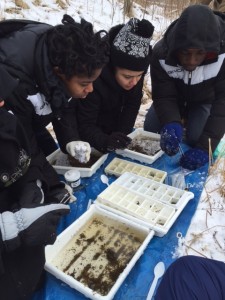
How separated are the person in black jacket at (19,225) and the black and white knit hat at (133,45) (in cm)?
80

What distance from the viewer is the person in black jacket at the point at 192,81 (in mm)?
1676

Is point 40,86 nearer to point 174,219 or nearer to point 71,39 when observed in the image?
point 71,39

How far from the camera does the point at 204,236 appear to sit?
62.0 inches

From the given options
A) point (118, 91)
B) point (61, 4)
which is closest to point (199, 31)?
point (118, 91)

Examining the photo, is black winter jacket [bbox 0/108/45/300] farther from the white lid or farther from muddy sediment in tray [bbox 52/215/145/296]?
the white lid

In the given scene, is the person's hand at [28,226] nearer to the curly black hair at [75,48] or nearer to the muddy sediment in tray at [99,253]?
the muddy sediment in tray at [99,253]

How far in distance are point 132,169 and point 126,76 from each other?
56 cm

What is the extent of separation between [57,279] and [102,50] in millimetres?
976

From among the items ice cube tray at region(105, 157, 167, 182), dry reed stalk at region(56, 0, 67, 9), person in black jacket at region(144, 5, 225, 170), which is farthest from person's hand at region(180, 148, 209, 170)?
dry reed stalk at region(56, 0, 67, 9)

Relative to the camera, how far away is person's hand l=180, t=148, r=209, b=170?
6.24 ft

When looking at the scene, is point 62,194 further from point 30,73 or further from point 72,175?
point 30,73

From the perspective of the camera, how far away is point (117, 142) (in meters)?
1.92

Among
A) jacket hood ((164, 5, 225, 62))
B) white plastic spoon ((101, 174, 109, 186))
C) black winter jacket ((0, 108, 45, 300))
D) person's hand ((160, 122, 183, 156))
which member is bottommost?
white plastic spoon ((101, 174, 109, 186))

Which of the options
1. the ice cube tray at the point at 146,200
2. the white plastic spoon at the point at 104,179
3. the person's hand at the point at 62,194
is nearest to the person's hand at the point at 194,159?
the ice cube tray at the point at 146,200
